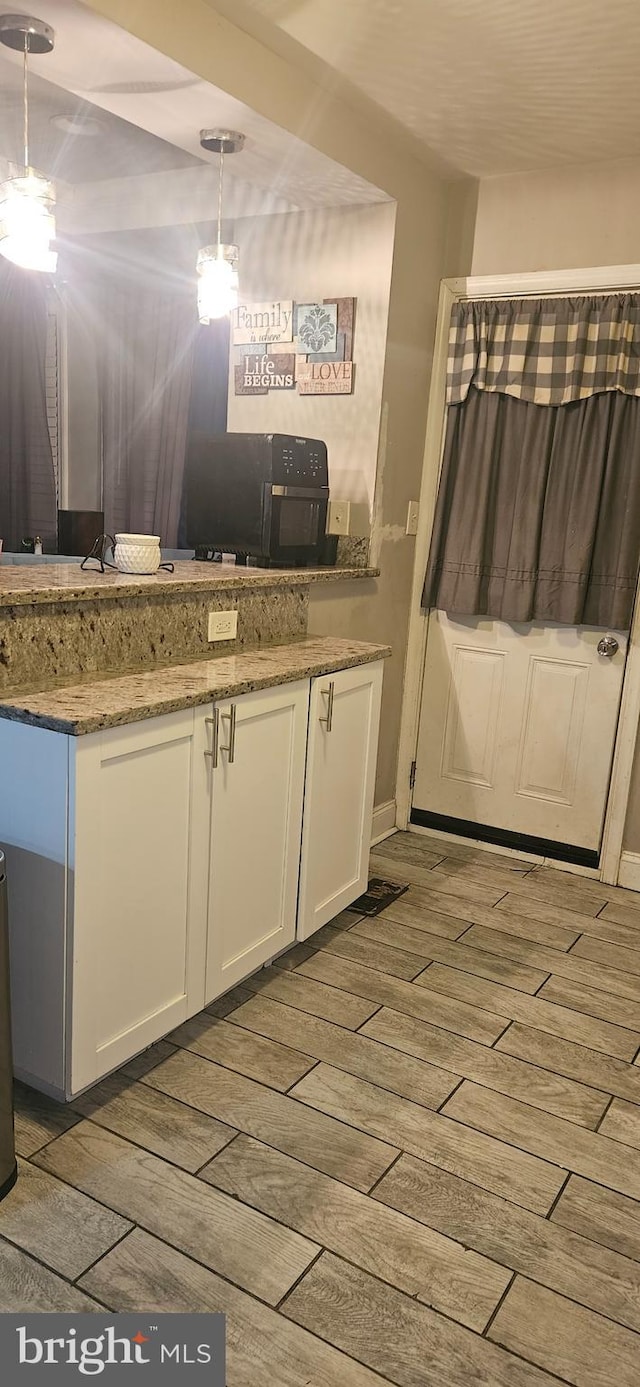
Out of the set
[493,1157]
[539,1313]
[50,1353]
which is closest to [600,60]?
[493,1157]

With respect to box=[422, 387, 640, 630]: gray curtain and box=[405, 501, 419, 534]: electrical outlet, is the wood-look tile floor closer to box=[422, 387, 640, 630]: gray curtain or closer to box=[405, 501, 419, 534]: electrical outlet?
box=[422, 387, 640, 630]: gray curtain

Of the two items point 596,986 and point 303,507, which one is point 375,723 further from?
point 596,986

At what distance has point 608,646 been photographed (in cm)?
338

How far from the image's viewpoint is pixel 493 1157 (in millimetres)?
2002

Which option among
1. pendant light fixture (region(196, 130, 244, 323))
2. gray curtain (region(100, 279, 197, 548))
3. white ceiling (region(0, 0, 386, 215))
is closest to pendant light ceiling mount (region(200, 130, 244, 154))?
white ceiling (region(0, 0, 386, 215))

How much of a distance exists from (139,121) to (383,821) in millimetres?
2559

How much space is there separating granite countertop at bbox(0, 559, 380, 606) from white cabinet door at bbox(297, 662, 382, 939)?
0.39m

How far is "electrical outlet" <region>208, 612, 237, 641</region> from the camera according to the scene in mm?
2705

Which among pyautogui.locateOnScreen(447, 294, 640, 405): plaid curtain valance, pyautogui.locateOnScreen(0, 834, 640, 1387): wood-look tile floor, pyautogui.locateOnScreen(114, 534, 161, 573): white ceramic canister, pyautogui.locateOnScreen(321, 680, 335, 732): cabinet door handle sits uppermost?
pyautogui.locateOnScreen(447, 294, 640, 405): plaid curtain valance

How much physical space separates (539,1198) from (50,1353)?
3.13 feet

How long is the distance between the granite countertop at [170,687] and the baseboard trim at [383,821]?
109 cm

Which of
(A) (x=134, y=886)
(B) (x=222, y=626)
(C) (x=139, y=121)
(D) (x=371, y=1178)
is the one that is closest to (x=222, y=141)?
(C) (x=139, y=121)

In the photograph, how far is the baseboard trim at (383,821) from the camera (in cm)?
378

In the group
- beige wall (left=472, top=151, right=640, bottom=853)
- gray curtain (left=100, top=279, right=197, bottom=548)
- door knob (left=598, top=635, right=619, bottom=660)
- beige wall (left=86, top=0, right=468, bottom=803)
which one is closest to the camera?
beige wall (left=86, top=0, right=468, bottom=803)
